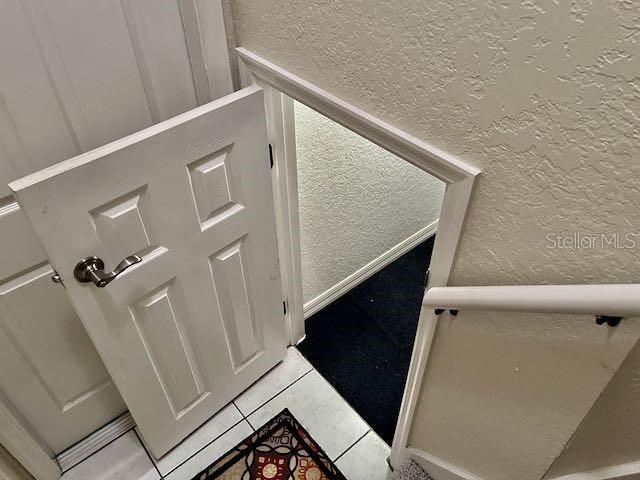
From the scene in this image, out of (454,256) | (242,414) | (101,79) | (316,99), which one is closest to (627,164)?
(454,256)

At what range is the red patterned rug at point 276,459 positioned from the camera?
6.20 feet

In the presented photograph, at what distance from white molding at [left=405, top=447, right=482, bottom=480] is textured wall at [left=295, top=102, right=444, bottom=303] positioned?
34.4 inches

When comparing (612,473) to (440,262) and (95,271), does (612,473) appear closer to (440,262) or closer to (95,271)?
(440,262)

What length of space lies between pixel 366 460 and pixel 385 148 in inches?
53.6

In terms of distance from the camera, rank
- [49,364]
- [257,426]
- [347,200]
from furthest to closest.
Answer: [347,200]
[257,426]
[49,364]

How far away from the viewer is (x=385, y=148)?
1.11 metres

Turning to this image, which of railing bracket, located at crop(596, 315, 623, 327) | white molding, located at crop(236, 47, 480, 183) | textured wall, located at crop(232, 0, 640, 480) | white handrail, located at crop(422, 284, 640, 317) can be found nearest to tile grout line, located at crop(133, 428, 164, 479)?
textured wall, located at crop(232, 0, 640, 480)

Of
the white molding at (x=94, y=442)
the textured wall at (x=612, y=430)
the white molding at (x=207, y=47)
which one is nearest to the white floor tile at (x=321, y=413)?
the white molding at (x=94, y=442)

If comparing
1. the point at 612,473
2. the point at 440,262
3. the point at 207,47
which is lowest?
the point at 612,473

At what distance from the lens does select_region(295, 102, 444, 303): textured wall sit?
6.17 feet

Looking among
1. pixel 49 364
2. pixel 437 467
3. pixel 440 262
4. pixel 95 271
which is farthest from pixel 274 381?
pixel 440 262

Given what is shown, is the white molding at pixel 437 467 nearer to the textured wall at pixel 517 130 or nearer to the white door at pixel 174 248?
the textured wall at pixel 517 130

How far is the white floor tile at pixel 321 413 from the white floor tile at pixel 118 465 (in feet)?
1.45

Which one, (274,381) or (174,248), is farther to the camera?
(274,381)
